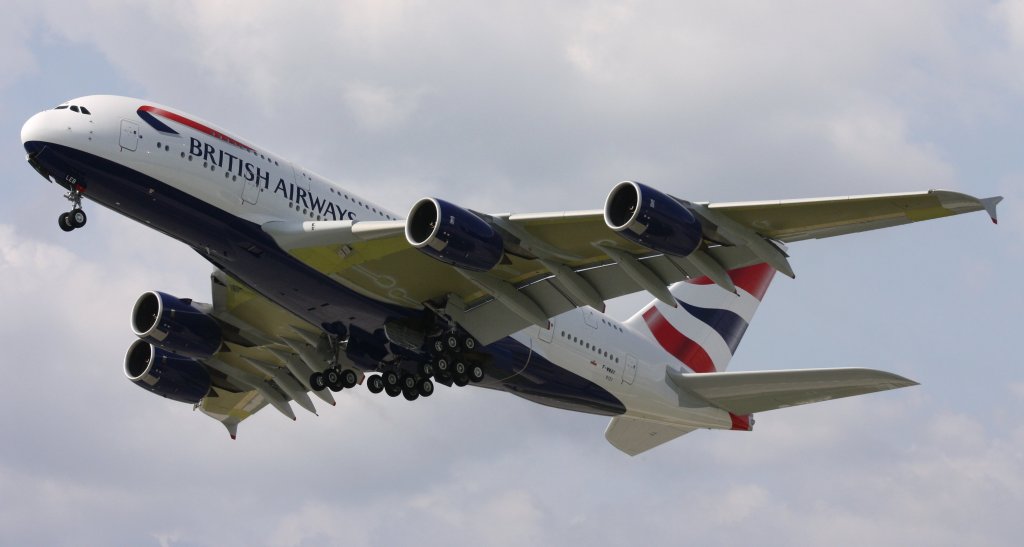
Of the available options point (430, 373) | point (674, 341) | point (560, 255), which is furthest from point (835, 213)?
point (674, 341)

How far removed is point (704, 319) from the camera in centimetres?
4028

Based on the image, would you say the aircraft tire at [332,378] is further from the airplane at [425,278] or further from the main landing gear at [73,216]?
the main landing gear at [73,216]

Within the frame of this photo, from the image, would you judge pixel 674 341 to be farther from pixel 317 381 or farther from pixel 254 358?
pixel 254 358

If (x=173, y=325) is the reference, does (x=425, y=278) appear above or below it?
above

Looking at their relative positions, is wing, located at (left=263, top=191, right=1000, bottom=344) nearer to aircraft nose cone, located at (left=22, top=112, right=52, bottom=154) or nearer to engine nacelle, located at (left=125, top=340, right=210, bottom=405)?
aircraft nose cone, located at (left=22, top=112, right=52, bottom=154)

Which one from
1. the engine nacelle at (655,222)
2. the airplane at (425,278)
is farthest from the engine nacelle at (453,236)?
the engine nacelle at (655,222)

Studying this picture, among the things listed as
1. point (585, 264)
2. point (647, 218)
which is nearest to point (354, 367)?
point (585, 264)

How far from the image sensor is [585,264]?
29562 millimetres

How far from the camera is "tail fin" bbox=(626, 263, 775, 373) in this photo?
126 feet


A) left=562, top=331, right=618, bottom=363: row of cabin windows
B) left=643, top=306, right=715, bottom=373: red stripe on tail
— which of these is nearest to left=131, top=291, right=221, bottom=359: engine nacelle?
left=562, top=331, right=618, bottom=363: row of cabin windows

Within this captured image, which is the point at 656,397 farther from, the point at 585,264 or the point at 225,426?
the point at 225,426

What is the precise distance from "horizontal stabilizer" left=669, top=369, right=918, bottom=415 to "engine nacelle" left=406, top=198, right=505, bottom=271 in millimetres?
9096

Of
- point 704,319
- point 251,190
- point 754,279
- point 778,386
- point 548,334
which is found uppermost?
point 754,279

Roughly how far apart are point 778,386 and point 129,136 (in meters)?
16.6
